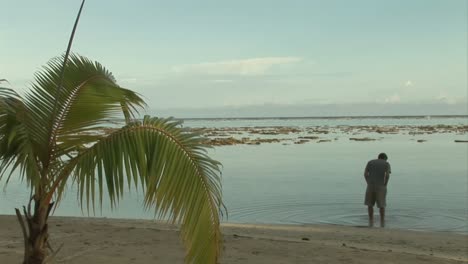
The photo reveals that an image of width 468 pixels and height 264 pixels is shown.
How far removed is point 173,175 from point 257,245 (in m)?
4.72

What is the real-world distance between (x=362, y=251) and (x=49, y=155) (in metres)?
5.26

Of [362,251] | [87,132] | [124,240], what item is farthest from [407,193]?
[87,132]

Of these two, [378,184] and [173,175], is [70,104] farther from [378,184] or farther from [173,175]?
[378,184]

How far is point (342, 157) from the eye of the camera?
32188mm

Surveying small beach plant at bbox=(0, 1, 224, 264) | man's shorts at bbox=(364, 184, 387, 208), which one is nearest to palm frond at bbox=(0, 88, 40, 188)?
small beach plant at bbox=(0, 1, 224, 264)

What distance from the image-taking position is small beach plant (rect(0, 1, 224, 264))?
12.6ft

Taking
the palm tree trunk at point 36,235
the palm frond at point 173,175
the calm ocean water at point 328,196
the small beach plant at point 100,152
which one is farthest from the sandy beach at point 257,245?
the palm frond at point 173,175

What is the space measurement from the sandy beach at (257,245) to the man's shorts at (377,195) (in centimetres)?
102

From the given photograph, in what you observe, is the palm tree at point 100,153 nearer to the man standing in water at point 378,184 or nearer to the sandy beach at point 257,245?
the sandy beach at point 257,245

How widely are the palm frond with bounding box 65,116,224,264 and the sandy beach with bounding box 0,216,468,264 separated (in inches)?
133

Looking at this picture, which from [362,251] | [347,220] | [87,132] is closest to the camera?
[87,132]

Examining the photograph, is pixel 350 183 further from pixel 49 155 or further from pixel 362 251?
pixel 49 155

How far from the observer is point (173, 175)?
3.88m

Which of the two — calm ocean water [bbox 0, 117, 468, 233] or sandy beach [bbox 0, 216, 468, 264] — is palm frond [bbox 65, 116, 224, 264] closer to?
sandy beach [bbox 0, 216, 468, 264]
